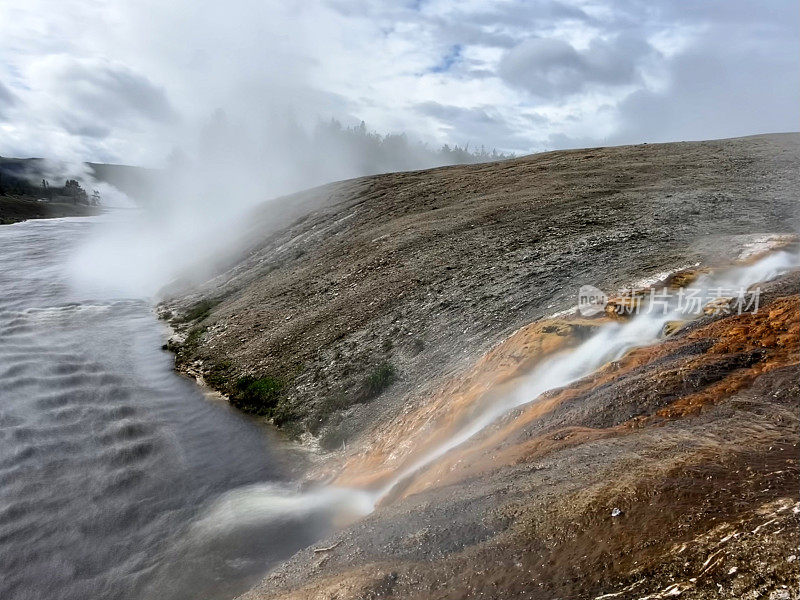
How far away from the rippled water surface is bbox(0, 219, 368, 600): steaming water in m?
0.03

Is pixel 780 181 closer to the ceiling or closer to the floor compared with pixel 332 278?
closer to the ceiling

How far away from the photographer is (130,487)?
44.1ft

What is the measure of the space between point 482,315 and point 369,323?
454 cm

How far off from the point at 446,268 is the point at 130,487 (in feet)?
43.6

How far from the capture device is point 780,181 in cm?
2238

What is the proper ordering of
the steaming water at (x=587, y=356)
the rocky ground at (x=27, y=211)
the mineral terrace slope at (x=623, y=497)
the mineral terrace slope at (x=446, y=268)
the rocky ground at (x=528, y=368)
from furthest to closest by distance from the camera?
the rocky ground at (x=27, y=211) < the mineral terrace slope at (x=446, y=268) < the steaming water at (x=587, y=356) < the rocky ground at (x=528, y=368) < the mineral terrace slope at (x=623, y=497)

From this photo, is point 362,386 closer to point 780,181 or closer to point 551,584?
point 551,584

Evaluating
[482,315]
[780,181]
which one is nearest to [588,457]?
[482,315]

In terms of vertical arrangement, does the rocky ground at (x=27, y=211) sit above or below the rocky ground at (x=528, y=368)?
above

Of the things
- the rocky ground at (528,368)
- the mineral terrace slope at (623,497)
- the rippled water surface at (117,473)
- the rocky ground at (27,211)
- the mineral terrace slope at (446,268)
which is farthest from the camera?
the rocky ground at (27,211)

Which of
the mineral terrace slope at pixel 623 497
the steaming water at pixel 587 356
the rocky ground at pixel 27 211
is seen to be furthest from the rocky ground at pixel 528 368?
the rocky ground at pixel 27 211

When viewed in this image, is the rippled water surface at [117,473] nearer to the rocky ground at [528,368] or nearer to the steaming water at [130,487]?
the steaming water at [130,487]

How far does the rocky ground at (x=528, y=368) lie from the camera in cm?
603

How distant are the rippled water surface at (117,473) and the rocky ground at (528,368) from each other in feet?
5.26
